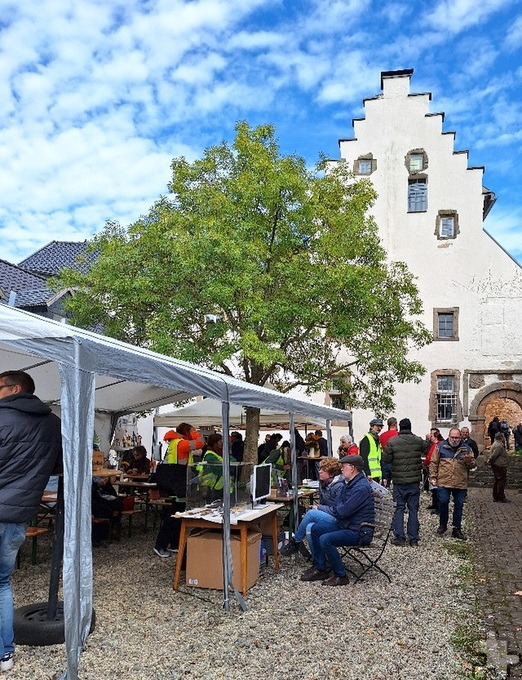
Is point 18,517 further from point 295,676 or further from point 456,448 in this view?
point 456,448

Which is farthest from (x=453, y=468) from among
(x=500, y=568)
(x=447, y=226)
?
(x=447, y=226)

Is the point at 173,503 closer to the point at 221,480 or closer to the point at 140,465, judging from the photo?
the point at 221,480

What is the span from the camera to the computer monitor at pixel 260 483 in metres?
7.43

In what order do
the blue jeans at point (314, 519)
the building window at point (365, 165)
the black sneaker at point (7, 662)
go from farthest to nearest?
1. the building window at point (365, 165)
2. the blue jeans at point (314, 519)
3. the black sneaker at point (7, 662)

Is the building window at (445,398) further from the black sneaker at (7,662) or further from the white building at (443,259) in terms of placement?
the black sneaker at (7,662)

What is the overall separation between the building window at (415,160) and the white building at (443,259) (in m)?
0.04

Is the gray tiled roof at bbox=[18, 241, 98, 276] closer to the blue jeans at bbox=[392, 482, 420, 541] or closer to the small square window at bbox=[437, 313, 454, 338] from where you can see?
the small square window at bbox=[437, 313, 454, 338]

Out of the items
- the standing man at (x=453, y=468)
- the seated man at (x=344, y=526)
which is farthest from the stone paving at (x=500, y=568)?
the seated man at (x=344, y=526)

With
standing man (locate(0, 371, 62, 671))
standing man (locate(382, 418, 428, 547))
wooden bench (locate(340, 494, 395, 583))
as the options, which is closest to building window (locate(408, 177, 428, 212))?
standing man (locate(382, 418, 428, 547))

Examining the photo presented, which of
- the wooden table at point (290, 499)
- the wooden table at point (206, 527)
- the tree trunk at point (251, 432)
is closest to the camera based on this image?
the wooden table at point (206, 527)

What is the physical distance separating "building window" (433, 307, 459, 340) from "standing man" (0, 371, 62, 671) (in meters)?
22.8

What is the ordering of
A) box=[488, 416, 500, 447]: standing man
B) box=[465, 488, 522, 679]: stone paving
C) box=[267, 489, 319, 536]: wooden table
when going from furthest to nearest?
box=[488, 416, 500, 447]: standing man < box=[267, 489, 319, 536]: wooden table < box=[465, 488, 522, 679]: stone paving

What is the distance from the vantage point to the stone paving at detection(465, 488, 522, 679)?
5.64 meters

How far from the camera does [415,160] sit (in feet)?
88.3
